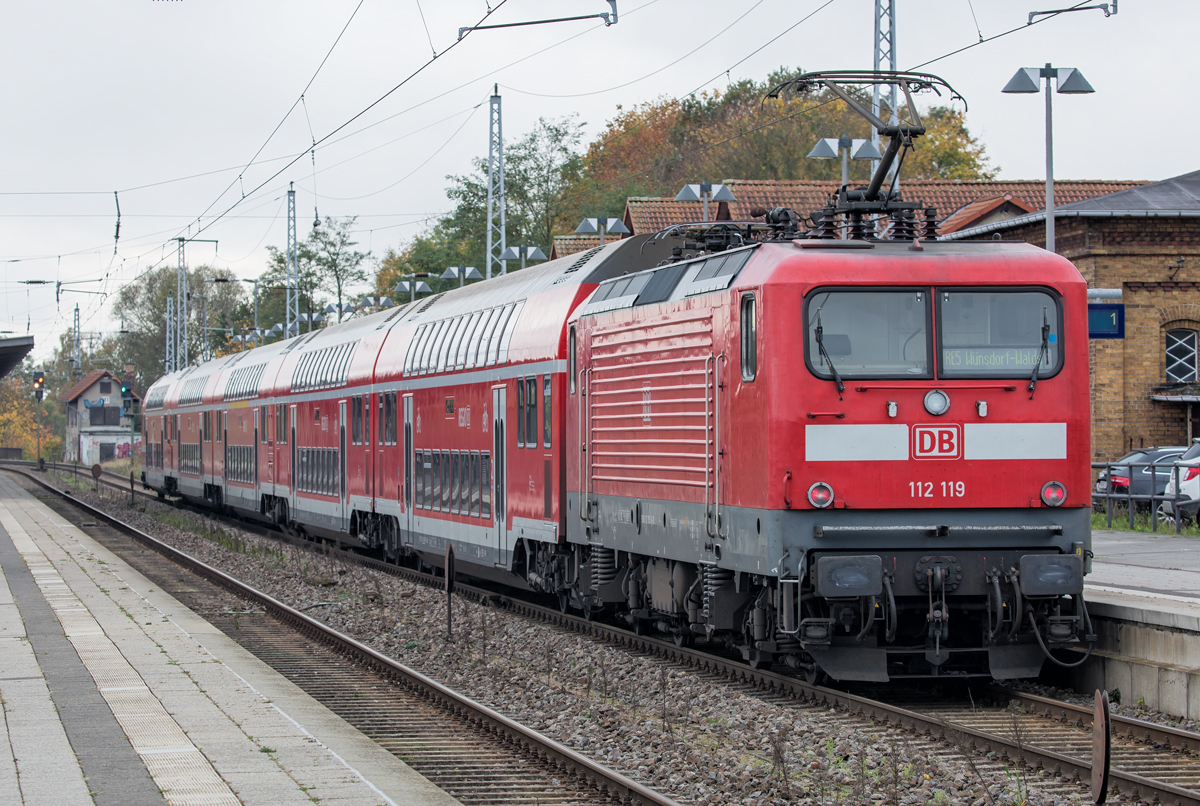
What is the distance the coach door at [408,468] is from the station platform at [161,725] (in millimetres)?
4798

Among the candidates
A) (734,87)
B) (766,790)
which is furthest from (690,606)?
(734,87)

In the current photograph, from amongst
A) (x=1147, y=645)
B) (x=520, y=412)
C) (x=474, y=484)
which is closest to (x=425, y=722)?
(x=1147, y=645)

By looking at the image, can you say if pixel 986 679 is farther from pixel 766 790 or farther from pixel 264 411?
pixel 264 411

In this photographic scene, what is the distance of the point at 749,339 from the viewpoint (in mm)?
10688

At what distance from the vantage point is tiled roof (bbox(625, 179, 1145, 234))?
46.2 metres

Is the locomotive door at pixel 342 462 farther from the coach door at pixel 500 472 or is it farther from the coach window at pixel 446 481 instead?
the coach door at pixel 500 472

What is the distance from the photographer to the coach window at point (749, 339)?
1056cm

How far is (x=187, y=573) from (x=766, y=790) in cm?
1671

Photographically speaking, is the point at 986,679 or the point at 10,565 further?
the point at 10,565

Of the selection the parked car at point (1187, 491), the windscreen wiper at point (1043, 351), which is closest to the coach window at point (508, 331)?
the windscreen wiper at point (1043, 351)

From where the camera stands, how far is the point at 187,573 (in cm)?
2288

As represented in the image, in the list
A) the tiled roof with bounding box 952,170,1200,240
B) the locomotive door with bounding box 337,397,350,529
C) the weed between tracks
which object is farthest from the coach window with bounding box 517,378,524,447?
the tiled roof with bounding box 952,170,1200,240

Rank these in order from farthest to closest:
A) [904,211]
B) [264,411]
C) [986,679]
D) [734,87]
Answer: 1. [734,87]
2. [264,411]
3. [904,211]
4. [986,679]

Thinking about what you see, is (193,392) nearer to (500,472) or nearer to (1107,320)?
(500,472)
